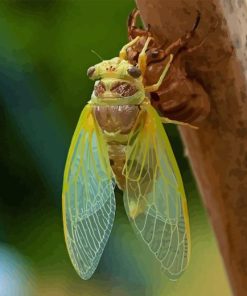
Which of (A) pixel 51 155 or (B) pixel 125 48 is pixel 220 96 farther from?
(A) pixel 51 155

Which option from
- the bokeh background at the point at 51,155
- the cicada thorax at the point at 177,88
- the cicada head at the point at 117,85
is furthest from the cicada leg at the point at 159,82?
the bokeh background at the point at 51,155

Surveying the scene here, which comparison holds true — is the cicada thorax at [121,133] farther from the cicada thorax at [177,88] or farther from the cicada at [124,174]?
the cicada thorax at [177,88]

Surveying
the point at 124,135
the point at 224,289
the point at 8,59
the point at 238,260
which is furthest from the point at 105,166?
the point at 8,59

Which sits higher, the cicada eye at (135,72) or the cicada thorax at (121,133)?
the cicada eye at (135,72)

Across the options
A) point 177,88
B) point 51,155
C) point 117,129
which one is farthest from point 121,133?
point 51,155

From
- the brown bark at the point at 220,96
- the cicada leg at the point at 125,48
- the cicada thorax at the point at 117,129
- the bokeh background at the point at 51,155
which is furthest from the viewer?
the bokeh background at the point at 51,155

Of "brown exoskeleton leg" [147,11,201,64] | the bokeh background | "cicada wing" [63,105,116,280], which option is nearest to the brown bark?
"brown exoskeleton leg" [147,11,201,64]

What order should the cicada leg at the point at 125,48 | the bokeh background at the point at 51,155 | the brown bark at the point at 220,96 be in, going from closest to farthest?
the brown bark at the point at 220,96 < the cicada leg at the point at 125,48 < the bokeh background at the point at 51,155

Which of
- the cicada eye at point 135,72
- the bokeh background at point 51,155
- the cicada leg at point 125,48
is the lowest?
the bokeh background at point 51,155

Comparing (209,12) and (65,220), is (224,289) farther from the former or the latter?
(209,12)

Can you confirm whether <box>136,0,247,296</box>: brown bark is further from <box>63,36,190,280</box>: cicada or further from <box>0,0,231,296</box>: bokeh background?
<box>0,0,231,296</box>: bokeh background
